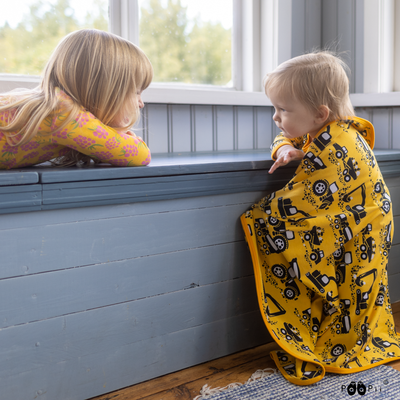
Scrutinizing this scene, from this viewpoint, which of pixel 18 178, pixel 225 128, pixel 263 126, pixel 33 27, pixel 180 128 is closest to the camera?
pixel 18 178

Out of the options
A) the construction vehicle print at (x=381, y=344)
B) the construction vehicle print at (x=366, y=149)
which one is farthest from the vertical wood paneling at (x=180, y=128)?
the construction vehicle print at (x=381, y=344)

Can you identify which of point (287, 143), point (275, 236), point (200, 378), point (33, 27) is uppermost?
point (33, 27)

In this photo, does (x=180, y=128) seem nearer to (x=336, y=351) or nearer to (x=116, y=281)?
(x=116, y=281)

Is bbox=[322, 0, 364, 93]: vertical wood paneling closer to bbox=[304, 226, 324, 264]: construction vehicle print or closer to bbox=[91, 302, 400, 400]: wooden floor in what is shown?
bbox=[304, 226, 324, 264]: construction vehicle print

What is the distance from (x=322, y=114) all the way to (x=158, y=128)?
0.68 metres

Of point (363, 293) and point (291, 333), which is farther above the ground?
point (363, 293)

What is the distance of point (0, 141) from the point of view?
923 mm

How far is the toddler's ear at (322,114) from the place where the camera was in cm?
108

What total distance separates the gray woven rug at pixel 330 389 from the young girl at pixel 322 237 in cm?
2

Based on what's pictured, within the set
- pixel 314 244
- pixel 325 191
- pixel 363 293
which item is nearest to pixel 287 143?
pixel 325 191

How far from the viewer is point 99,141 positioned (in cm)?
94

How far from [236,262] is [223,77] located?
96 cm

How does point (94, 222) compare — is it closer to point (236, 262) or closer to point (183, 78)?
point (236, 262)

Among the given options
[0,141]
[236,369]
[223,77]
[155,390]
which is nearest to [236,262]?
[236,369]
